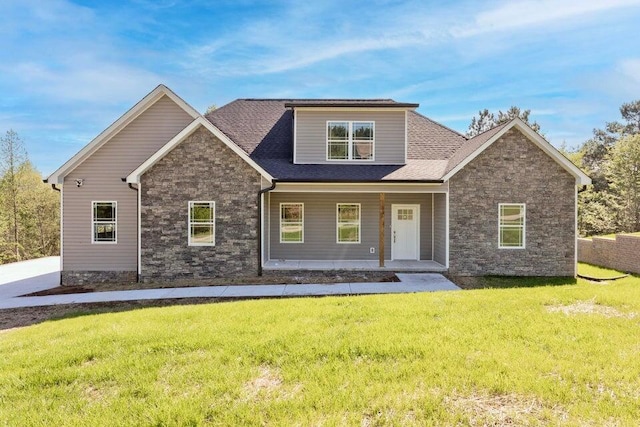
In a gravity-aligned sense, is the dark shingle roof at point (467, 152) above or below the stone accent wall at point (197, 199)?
above

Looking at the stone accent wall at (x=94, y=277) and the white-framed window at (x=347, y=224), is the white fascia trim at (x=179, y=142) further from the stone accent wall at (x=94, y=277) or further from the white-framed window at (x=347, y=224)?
the white-framed window at (x=347, y=224)

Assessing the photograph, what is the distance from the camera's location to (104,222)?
42.9 feet

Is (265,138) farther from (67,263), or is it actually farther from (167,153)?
(67,263)

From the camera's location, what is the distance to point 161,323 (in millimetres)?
6758

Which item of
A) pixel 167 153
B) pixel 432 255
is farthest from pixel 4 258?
pixel 432 255

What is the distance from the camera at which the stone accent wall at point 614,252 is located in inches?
537

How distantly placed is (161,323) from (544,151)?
1300 cm

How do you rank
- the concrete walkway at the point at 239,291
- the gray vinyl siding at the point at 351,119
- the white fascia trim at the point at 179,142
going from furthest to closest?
the gray vinyl siding at the point at 351,119 → the white fascia trim at the point at 179,142 → the concrete walkway at the point at 239,291

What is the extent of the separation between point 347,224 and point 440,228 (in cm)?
367

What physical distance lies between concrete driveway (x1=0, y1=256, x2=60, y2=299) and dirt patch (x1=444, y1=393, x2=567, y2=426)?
13.1 m

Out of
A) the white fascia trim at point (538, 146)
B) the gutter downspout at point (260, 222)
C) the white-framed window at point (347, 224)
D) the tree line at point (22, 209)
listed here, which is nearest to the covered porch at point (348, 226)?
the white-framed window at point (347, 224)

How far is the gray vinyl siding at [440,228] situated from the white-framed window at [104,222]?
12.0 m

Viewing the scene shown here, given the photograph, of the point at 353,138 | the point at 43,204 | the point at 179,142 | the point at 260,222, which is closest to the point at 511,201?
the point at 353,138

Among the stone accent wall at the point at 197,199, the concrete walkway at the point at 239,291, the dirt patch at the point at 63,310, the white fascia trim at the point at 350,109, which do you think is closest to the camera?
the dirt patch at the point at 63,310
